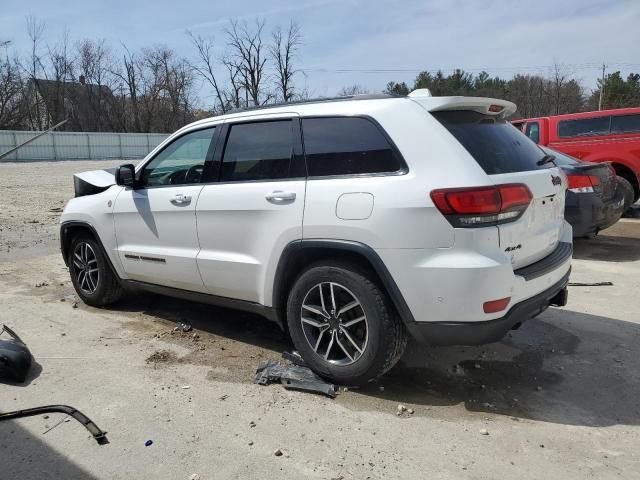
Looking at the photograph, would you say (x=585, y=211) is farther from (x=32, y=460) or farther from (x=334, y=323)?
(x=32, y=460)

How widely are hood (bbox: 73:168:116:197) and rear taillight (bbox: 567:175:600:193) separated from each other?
18.8 feet

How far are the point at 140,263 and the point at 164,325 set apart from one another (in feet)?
2.10

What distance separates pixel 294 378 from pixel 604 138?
893cm

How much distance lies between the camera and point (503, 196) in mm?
2994

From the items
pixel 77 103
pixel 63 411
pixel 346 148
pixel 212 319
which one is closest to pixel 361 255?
pixel 346 148

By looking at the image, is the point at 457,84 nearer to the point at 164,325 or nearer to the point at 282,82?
the point at 282,82

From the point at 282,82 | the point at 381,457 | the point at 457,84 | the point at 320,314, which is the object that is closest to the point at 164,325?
the point at 320,314

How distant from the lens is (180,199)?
424 centimetres

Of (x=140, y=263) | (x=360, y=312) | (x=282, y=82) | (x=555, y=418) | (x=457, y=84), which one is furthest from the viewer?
(x=457, y=84)

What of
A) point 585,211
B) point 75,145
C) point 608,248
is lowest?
point 608,248

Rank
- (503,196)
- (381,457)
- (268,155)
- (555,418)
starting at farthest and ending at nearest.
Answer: (268,155)
(555,418)
(503,196)
(381,457)

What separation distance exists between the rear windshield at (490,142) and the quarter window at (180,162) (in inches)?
76.9

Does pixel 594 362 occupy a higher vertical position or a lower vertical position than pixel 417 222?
lower

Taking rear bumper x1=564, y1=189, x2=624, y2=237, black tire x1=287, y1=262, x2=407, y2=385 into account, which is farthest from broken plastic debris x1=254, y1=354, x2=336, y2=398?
rear bumper x1=564, y1=189, x2=624, y2=237
